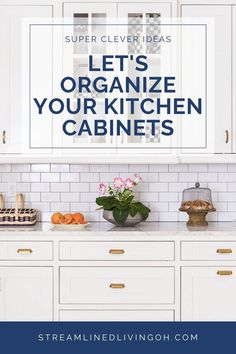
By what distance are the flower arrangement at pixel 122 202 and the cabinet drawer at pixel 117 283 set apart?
1.24ft

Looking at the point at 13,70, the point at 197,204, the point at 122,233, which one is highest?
the point at 13,70

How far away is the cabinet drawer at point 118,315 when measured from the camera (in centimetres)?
402

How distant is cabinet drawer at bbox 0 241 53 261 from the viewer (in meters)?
4.02

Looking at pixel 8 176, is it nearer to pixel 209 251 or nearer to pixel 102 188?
pixel 102 188

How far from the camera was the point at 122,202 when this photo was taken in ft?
14.1

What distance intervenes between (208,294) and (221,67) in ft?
4.69

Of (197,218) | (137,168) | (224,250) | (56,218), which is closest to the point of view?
(224,250)

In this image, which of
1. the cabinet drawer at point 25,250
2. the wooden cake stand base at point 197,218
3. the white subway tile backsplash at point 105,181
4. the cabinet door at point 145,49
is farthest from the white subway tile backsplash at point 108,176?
the cabinet drawer at point 25,250

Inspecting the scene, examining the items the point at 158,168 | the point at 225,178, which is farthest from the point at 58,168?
the point at 225,178

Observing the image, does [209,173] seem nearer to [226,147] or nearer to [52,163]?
[226,147]

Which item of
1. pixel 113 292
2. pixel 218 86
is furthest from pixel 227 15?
pixel 113 292

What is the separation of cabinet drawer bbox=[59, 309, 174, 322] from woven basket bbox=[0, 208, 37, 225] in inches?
25.7

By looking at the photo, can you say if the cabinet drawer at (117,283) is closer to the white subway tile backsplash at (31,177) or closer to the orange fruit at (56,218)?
A: the orange fruit at (56,218)

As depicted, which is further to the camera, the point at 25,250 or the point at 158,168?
the point at 158,168
